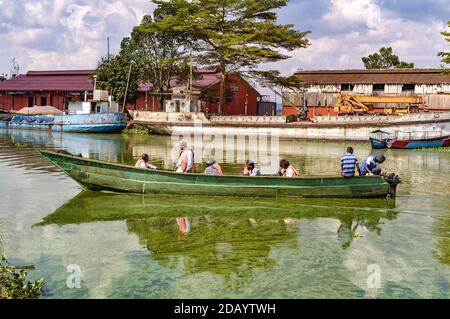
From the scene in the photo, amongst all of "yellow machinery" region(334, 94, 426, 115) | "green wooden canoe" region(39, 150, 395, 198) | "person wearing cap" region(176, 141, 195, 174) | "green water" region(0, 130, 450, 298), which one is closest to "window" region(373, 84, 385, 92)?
"yellow machinery" region(334, 94, 426, 115)

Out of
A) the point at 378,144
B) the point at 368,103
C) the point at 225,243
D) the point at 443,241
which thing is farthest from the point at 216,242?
the point at 368,103

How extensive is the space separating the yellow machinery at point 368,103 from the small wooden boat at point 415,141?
6.05 meters

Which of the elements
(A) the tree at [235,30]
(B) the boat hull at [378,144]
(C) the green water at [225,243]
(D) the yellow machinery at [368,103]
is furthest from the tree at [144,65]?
(C) the green water at [225,243]

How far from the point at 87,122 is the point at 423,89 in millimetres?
29851

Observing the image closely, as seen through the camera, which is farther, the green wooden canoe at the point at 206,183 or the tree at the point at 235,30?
the tree at the point at 235,30

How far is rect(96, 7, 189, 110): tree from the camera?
158ft

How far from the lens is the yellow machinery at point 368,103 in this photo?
139ft

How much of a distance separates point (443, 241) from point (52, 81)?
5657 centimetres

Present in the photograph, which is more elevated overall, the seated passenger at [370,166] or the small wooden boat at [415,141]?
the small wooden boat at [415,141]

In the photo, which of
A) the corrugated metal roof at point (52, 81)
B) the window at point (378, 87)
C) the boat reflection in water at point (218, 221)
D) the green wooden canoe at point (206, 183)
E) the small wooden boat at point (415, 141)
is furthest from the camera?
the corrugated metal roof at point (52, 81)

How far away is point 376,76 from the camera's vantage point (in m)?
47.9

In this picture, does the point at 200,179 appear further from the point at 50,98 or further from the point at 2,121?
the point at 50,98

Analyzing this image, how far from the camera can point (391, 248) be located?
Result: 10.2 metres

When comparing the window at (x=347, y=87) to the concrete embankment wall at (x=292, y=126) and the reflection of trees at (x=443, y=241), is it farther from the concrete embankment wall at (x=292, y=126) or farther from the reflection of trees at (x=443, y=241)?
the reflection of trees at (x=443, y=241)
